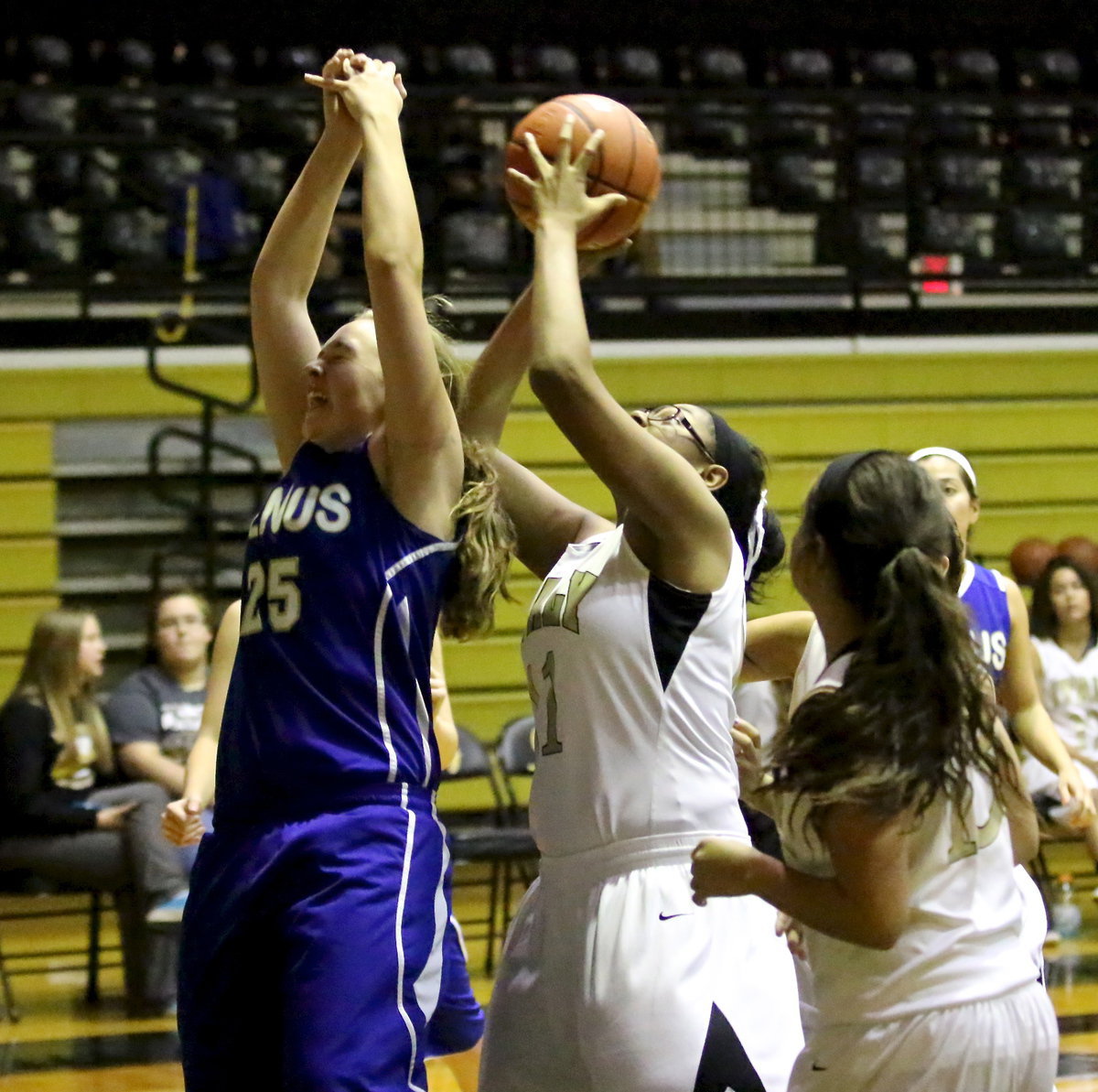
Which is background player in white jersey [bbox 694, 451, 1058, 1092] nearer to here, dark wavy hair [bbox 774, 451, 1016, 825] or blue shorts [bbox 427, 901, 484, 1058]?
dark wavy hair [bbox 774, 451, 1016, 825]

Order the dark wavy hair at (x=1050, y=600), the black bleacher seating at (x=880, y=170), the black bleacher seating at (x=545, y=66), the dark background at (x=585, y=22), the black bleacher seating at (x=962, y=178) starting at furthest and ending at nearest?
the dark background at (x=585, y=22) → the black bleacher seating at (x=545, y=66) → the black bleacher seating at (x=962, y=178) → the black bleacher seating at (x=880, y=170) → the dark wavy hair at (x=1050, y=600)

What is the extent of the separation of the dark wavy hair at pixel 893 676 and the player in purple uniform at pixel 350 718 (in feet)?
2.22

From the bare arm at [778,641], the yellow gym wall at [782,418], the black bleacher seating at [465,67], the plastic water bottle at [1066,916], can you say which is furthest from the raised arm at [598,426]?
the black bleacher seating at [465,67]

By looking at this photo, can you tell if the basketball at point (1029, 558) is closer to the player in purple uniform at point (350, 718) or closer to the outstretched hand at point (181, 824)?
the outstretched hand at point (181, 824)

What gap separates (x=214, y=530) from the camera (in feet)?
29.5

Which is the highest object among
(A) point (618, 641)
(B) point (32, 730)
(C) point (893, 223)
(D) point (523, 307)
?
(C) point (893, 223)

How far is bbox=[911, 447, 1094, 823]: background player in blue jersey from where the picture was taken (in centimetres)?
443

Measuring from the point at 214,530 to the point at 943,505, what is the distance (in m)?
7.09

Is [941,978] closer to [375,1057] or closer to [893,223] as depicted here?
[375,1057]

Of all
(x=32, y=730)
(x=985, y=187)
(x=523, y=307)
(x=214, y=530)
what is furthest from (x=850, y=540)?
(x=985, y=187)

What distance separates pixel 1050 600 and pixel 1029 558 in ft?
5.37

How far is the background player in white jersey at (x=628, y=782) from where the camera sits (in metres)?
2.42

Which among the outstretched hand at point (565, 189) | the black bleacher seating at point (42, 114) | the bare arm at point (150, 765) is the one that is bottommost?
the bare arm at point (150, 765)

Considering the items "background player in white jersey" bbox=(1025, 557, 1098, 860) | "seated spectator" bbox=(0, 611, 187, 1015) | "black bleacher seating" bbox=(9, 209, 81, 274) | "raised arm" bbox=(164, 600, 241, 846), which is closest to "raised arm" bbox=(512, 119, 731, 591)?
"raised arm" bbox=(164, 600, 241, 846)
